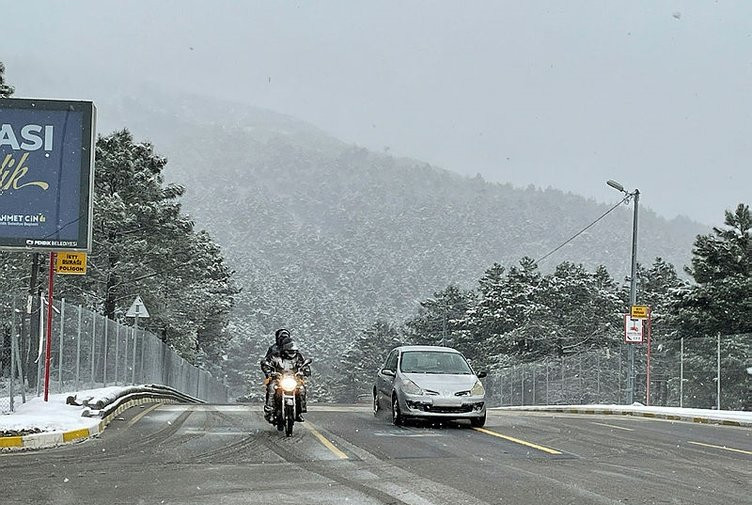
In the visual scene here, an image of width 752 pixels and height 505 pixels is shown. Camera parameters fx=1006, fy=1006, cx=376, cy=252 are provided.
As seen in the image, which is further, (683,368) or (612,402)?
(612,402)

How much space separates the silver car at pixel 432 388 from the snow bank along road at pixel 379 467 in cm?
36

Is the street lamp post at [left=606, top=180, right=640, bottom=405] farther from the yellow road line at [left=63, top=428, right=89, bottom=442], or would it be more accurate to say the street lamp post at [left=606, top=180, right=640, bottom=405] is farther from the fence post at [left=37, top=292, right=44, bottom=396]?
the yellow road line at [left=63, top=428, right=89, bottom=442]

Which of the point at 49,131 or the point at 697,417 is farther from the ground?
the point at 49,131

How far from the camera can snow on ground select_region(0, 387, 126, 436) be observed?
1357 cm

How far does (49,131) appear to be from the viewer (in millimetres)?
18578

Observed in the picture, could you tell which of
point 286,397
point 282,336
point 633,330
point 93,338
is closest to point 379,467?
point 286,397

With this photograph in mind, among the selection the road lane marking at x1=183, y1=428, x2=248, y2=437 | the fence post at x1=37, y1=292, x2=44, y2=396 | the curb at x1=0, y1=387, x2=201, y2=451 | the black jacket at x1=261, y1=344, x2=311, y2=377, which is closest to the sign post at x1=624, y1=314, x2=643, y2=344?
the curb at x1=0, y1=387, x2=201, y2=451

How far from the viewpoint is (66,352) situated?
2009cm

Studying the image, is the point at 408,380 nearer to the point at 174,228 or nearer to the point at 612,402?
the point at 612,402

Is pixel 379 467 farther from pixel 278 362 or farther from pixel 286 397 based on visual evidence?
pixel 278 362

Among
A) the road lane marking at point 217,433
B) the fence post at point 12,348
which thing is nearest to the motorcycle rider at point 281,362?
the road lane marking at point 217,433

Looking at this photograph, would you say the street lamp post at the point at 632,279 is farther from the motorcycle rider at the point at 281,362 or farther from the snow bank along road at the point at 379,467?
the motorcycle rider at the point at 281,362

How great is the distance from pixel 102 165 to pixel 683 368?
84.9 ft

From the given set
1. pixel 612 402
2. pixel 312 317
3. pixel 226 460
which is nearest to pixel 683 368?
pixel 612 402
